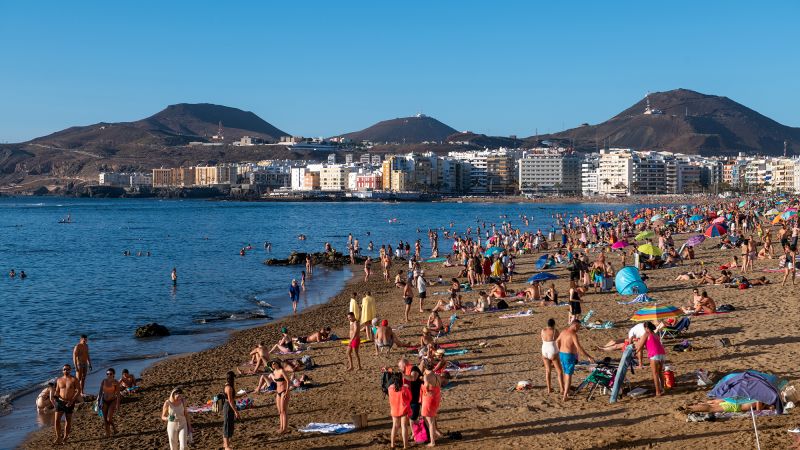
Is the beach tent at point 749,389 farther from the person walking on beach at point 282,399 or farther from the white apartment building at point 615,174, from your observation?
the white apartment building at point 615,174

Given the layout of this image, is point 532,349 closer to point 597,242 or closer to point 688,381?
point 688,381

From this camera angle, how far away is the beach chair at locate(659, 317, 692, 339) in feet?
40.9

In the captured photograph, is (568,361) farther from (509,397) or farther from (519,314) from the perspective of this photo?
(519,314)

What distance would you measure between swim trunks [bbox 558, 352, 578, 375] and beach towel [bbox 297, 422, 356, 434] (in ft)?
9.05

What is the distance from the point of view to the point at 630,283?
16.2m

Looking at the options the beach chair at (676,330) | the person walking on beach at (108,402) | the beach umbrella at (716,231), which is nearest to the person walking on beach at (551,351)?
the beach chair at (676,330)

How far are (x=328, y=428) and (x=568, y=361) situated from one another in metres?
3.11

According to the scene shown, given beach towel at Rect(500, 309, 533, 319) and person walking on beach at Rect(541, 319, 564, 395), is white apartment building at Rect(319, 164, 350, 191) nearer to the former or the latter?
beach towel at Rect(500, 309, 533, 319)

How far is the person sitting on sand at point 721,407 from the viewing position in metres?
8.59

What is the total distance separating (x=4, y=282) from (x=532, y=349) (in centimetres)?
2612

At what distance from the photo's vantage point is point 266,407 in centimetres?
1103

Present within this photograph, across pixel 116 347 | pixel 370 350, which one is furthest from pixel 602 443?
pixel 116 347

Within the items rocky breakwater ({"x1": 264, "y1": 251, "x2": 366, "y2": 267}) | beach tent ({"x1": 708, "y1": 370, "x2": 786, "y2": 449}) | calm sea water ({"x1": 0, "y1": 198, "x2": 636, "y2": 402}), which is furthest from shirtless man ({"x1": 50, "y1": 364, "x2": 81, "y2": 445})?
rocky breakwater ({"x1": 264, "y1": 251, "x2": 366, "y2": 267})

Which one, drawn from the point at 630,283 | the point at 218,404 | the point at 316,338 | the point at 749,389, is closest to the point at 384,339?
the point at 316,338
